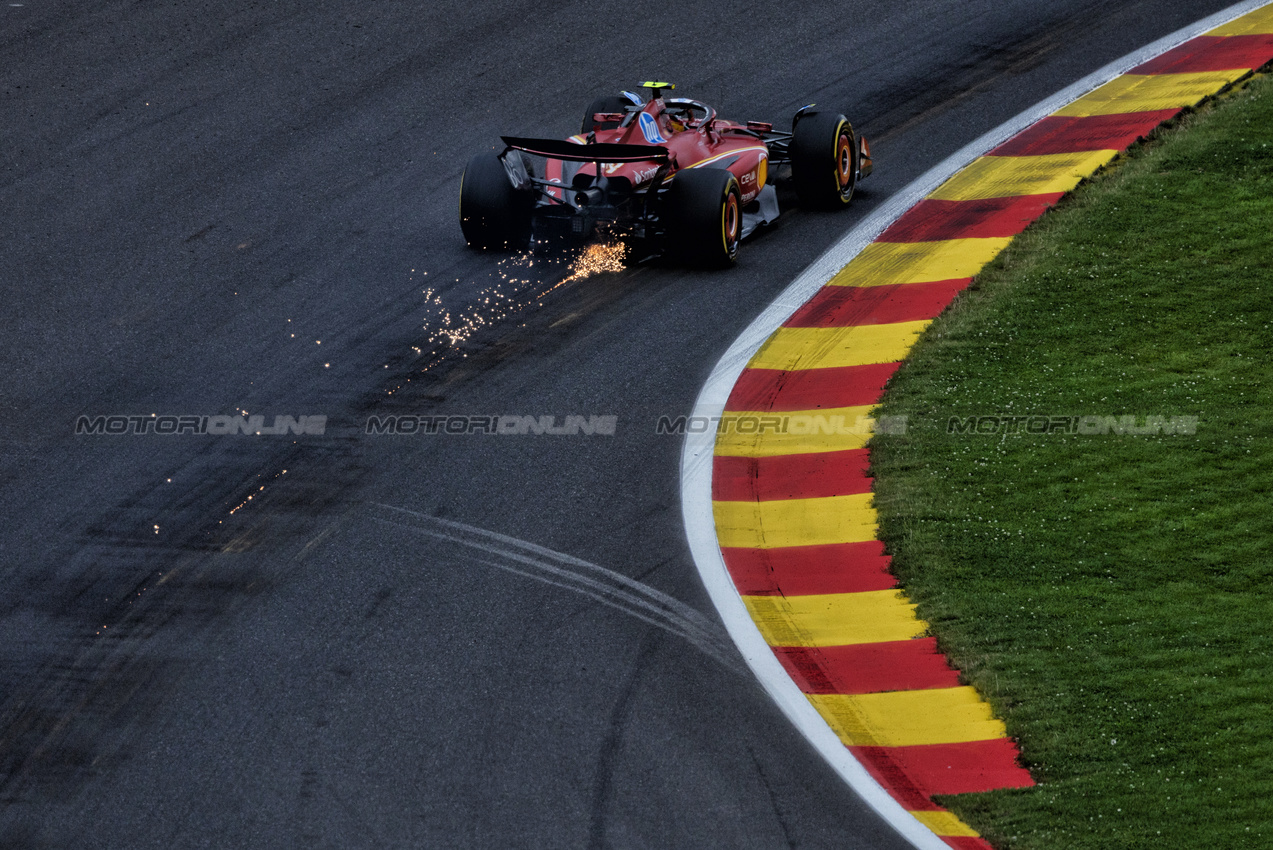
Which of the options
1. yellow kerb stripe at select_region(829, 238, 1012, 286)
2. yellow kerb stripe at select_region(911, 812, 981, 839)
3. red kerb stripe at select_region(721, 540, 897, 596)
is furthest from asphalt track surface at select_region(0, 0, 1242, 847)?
yellow kerb stripe at select_region(829, 238, 1012, 286)

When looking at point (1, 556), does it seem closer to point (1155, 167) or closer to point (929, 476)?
point (929, 476)

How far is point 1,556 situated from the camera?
25.5 feet

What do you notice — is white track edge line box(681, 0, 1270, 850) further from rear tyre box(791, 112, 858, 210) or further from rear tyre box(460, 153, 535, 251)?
rear tyre box(460, 153, 535, 251)

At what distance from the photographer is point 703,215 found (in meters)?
11.1

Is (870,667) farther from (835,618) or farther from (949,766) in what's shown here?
(949,766)

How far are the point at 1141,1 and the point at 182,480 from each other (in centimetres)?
1384

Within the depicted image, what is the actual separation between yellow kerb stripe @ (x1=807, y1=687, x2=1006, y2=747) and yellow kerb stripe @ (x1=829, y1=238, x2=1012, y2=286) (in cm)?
528

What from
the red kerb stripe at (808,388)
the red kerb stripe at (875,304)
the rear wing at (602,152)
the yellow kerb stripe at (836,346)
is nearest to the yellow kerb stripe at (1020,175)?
the red kerb stripe at (875,304)

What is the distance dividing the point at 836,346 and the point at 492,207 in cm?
324

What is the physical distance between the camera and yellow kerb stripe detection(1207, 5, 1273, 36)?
1592 centimetres

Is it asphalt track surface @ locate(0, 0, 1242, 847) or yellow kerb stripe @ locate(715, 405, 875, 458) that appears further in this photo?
yellow kerb stripe @ locate(715, 405, 875, 458)

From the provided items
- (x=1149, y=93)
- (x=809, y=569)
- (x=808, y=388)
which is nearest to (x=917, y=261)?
(x=808, y=388)

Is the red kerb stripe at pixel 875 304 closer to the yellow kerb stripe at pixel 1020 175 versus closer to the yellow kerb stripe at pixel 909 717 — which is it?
the yellow kerb stripe at pixel 1020 175

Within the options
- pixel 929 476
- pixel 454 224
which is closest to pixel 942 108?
pixel 454 224
